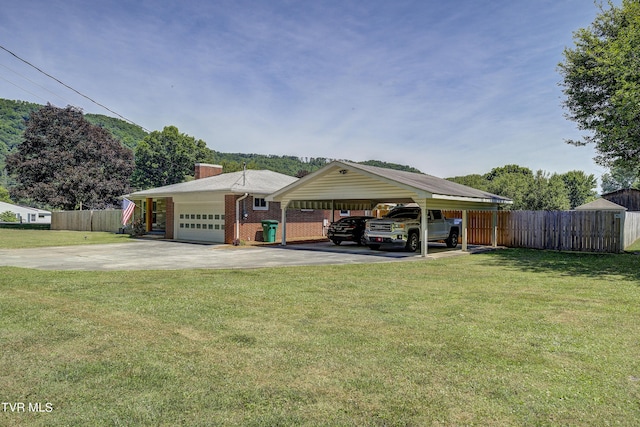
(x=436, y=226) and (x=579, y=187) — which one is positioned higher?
(x=579, y=187)

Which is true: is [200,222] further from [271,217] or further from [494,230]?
[494,230]

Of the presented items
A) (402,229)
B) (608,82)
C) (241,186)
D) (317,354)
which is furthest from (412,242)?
(317,354)

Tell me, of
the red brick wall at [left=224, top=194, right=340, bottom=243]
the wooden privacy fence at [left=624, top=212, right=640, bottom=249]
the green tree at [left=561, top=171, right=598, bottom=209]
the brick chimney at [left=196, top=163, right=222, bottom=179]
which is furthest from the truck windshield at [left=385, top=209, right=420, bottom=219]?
the green tree at [left=561, top=171, right=598, bottom=209]

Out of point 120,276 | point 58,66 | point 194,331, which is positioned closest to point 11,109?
point 58,66

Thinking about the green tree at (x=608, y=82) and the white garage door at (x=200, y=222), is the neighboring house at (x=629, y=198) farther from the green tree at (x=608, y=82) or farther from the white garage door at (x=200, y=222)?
the white garage door at (x=200, y=222)

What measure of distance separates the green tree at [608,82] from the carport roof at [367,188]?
503 cm

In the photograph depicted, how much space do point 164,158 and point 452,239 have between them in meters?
61.7

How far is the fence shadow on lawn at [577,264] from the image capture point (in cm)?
1075

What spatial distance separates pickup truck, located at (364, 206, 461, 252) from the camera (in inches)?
625

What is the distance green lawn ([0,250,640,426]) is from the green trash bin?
12.0m

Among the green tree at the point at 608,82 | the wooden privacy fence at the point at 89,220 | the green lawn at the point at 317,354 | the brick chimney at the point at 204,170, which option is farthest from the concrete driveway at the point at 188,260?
the wooden privacy fence at the point at 89,220

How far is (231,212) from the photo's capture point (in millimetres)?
19766

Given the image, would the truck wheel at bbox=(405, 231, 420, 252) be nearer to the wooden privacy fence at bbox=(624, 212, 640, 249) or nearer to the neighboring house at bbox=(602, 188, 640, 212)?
the wooden privacy fence at bbox=(624, 212, 640, 249)

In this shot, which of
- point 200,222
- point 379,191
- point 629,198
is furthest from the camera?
point 629,198
